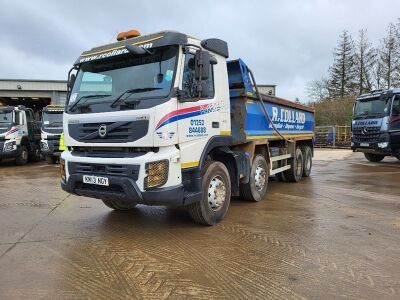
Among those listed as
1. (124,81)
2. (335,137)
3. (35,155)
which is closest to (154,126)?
(124,81)

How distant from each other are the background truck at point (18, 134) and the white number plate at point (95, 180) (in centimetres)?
1213

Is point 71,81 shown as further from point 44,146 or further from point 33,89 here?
point 33,89

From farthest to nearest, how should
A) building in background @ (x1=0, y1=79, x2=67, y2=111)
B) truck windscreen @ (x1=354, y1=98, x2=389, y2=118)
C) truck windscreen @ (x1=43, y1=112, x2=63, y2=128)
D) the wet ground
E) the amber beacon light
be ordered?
building in background @ (x1=0, y1=79, x2=67, y2=111) → truck windscreen @ (x1=43, y1=112, x2=63, y2=128) → truck windscreen @ (x1=354, y1=98, x2=389, y2=118) → the amber beacon light → the wet ground

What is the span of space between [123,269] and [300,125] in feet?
24.3

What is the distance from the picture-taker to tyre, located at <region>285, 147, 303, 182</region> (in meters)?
10.2

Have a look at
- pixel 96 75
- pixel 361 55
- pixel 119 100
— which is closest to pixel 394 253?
Result: pixel 119 100

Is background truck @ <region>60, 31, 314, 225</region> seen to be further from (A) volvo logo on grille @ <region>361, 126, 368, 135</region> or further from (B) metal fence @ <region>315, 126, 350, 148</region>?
(B) metal fence @ <region>315, 126, 350, 148</region>

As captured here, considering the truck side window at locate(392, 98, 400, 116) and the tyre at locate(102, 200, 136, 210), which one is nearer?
the tyre at locate(102, 200, 136, 210)

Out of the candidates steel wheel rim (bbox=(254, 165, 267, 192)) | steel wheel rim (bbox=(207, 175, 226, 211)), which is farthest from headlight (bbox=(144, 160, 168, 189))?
steel wheel rim (bbox=(254, 165, 267, 192))

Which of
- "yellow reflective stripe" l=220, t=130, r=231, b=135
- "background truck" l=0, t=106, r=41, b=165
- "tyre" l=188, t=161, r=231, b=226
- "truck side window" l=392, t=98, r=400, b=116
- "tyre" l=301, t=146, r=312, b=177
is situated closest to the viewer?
"tyre" l=188, t=161, r=231, b=226

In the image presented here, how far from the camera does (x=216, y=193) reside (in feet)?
19.5

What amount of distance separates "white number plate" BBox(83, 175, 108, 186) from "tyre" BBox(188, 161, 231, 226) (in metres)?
1.27

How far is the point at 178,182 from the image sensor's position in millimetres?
5055

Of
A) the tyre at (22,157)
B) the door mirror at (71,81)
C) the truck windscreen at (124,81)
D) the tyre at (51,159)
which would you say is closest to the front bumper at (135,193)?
the truck windscreen at (124,81)
